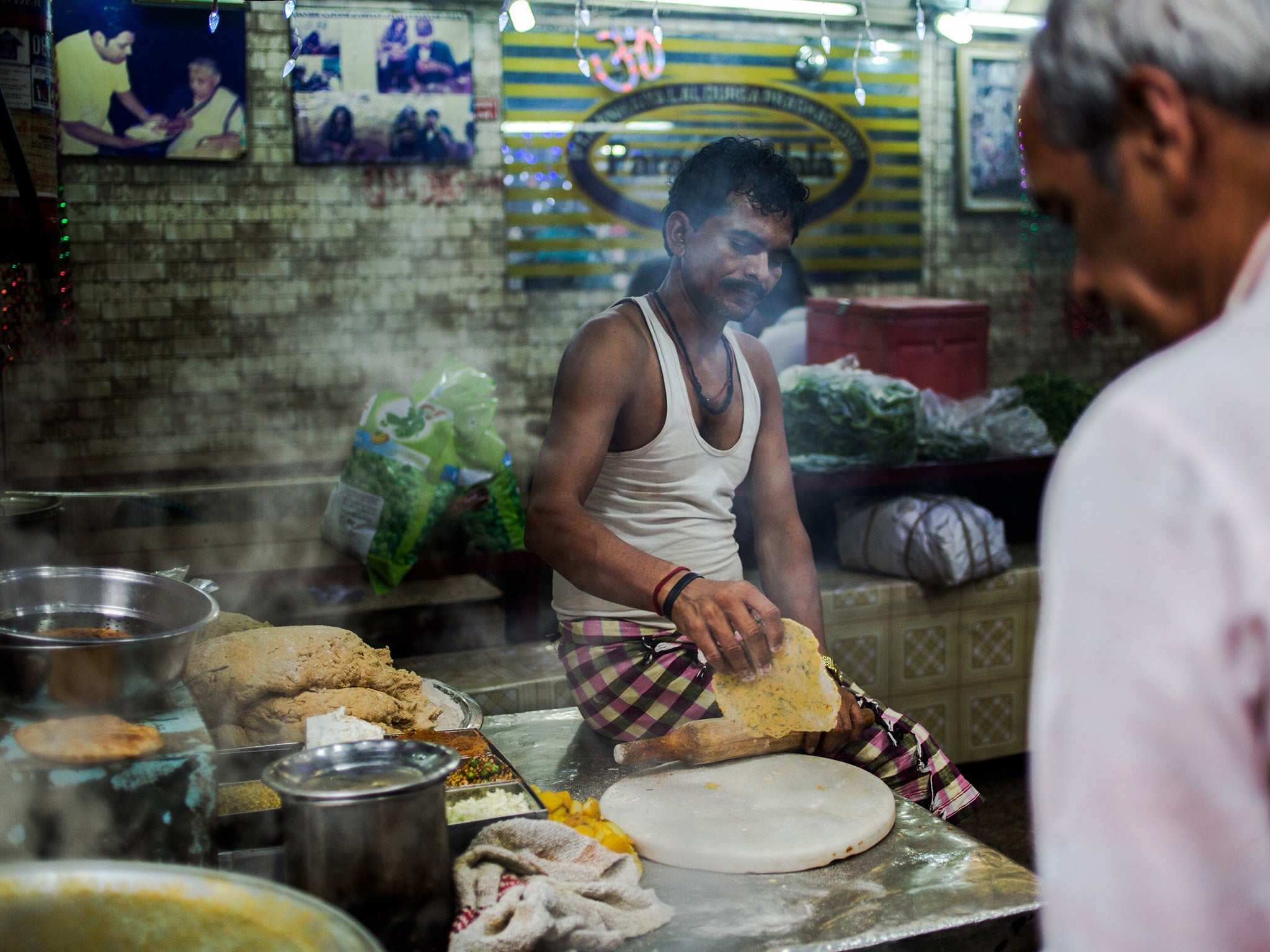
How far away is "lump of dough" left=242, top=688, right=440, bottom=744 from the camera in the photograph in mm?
2016

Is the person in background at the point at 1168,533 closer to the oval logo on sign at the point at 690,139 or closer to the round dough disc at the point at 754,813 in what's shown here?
the round dough disc at the point at 754,813

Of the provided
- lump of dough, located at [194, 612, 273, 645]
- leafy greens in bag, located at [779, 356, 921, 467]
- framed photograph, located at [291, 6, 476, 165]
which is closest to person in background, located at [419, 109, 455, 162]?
framed photograph, located at [291, 6, 476, 165]

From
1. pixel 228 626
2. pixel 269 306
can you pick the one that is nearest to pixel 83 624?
pixel 228 626

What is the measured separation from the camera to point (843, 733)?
2307 mm

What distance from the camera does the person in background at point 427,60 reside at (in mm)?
5445

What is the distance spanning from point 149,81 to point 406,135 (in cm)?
117

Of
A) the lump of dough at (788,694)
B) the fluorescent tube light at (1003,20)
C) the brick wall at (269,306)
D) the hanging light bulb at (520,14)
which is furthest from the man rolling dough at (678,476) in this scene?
the fluorescent tube light at (1003,20)

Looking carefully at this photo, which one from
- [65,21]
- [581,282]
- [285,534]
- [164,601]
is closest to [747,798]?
[164,601]

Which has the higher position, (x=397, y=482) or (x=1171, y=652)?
(x=1171, y=652)

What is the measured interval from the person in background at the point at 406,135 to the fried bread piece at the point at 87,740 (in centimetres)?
443

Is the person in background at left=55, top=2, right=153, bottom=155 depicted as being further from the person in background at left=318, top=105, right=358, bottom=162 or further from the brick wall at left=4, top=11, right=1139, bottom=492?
the person in background at left=318, top=105, right=358, bottom=162

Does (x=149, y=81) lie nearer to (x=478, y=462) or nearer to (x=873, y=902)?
(x=478, y=462)

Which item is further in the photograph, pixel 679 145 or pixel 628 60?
pixel 679 145

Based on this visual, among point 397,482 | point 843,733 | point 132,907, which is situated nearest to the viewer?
point 132,907
